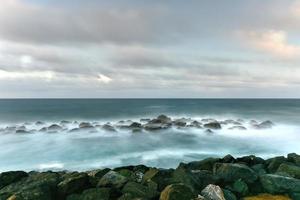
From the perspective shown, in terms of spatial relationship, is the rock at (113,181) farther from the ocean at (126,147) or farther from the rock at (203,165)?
the ocean at (126,147)

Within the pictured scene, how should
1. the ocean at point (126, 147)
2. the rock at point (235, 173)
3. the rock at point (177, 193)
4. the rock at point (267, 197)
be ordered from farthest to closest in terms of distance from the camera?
Answer: the ocean at point (126, 147) < the rock at point (235, 173) < the rock at point (267, 197) < the rock at point (177, 193)

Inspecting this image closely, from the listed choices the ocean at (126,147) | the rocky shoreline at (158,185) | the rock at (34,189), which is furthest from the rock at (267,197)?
the ocean at (126,147)

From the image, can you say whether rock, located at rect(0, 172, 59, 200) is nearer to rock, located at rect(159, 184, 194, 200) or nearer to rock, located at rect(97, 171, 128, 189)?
rock, located at rect(97, 171, 128, 189)

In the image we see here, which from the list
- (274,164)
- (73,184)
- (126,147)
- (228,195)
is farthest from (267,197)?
(126,147)

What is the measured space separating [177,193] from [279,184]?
94.0 inches

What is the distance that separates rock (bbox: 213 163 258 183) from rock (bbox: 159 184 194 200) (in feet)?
5.71

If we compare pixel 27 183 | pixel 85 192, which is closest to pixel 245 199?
pixel 85 192

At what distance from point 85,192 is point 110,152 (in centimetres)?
1139

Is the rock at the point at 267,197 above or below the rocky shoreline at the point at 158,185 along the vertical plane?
below

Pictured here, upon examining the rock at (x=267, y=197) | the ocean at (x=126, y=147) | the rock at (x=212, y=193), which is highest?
the rock at (x=212, y=193)

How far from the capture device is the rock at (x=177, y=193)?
215 inches

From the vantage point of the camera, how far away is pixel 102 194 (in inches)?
232

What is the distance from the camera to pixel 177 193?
5.49m

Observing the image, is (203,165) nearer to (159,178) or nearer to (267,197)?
(159,178)
